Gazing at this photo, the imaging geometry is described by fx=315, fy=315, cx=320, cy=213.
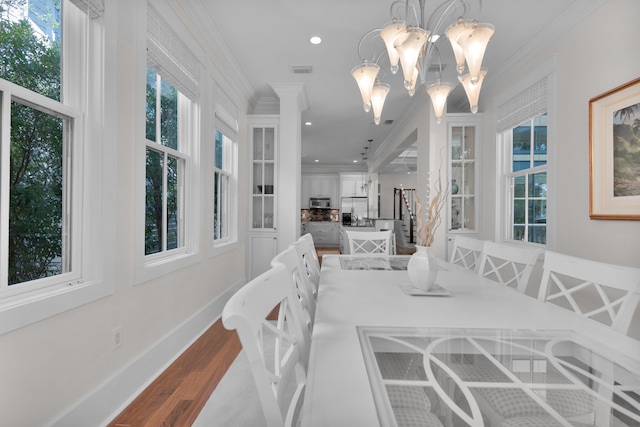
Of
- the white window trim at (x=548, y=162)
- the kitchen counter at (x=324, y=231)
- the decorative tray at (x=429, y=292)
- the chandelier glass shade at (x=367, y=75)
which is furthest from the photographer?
the kitchen counter at (x=324, y=231)

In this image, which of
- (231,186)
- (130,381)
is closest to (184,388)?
(130,381)

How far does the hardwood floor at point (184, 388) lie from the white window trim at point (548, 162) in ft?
9.28

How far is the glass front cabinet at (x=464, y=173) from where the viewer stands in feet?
12.8

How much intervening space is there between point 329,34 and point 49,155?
2.24 metres

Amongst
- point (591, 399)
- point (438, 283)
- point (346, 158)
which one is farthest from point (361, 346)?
point (346, 158)

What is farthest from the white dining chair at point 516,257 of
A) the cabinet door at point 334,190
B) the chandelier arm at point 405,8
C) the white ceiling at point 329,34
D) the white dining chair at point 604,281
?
the cabinet door at point 334,190

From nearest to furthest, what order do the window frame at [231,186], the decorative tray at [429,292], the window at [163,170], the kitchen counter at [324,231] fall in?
the decorative tray at [429,292]
the window at [163,170]
the window frame at [231,186]
the kitchen counter at [324,231]

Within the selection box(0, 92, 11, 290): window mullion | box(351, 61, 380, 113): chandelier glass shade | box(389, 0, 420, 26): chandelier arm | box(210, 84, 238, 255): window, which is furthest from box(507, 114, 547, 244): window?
box(0, 92, 11, 290): window mullion

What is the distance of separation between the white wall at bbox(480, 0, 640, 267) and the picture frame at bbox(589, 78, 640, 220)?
0.07 metres

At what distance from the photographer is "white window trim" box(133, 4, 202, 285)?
73.2 inches

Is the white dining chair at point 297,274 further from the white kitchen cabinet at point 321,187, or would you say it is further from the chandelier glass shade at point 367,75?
the white kitchen cabinet at point 321,187

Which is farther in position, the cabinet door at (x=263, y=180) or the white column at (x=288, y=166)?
the cabinet door at (x=263, y=180)

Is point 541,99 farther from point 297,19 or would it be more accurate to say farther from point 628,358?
point 628,358

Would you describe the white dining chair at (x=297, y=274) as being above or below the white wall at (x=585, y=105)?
below
